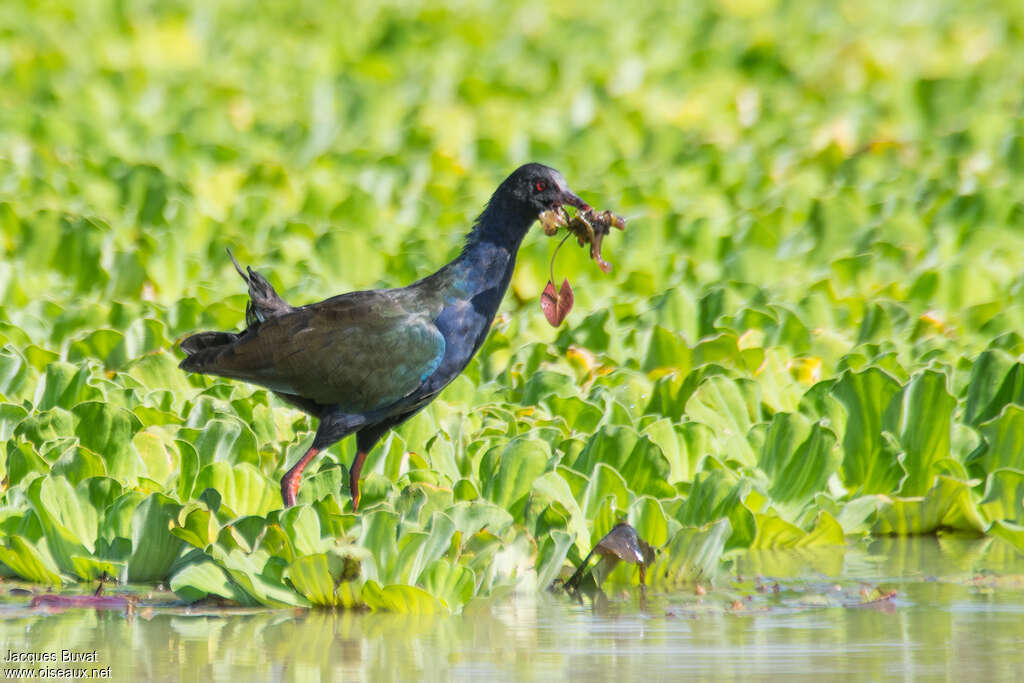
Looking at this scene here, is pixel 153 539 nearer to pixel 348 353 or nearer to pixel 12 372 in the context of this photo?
pixel 348 353

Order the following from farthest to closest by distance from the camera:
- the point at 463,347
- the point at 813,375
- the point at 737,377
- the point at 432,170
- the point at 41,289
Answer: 1. the point at 432,170
2. the point at 41,289
3. the point at 813,375
4. the point at 737,377
5. the point at 463,347

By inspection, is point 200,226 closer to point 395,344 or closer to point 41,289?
point 41,289

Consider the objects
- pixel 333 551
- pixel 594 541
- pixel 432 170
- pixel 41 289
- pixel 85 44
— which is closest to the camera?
pixel 333 551

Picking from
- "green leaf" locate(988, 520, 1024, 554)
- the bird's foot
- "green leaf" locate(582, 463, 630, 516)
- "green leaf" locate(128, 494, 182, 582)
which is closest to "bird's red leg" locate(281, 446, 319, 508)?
the bird's foot

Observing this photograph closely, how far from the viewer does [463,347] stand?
4.91 metres

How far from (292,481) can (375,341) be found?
469mm

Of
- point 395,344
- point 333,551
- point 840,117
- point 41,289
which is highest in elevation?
point 840,117

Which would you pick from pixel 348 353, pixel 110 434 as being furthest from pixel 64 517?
pixel 348 353

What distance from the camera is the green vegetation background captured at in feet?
14.6

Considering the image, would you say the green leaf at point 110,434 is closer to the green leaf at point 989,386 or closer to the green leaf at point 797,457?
the green leaf at point 797,457

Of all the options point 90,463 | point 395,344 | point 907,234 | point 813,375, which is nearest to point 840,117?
point 907,234

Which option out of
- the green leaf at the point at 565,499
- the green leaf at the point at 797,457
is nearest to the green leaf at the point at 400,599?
the green leaf at the point at 565,499

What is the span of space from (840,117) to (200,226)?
149 inches

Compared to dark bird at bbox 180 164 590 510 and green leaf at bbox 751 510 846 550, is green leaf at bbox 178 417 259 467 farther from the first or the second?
green leaf at bbox 751 510 846 550
